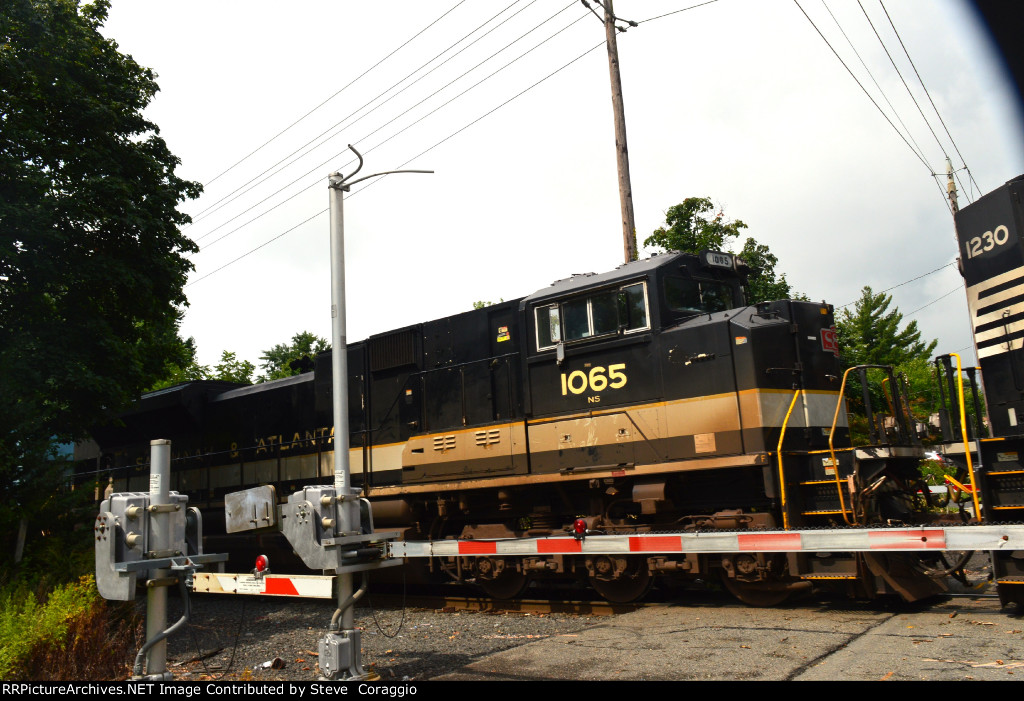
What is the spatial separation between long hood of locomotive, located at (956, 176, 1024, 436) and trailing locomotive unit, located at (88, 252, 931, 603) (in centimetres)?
119

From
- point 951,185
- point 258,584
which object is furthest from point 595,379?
point 951,185

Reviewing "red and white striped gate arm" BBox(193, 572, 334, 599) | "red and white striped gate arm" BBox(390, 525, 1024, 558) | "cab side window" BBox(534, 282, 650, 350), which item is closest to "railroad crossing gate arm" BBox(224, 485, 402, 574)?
"red and white striped gate arm" BBox(193, 572, 334, 599)

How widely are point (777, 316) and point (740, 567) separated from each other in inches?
115

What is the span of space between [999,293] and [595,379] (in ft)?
14.5

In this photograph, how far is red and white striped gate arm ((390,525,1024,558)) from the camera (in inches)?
247

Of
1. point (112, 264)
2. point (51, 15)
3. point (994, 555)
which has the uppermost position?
point (51, 15)

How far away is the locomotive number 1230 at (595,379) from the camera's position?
30.6ft

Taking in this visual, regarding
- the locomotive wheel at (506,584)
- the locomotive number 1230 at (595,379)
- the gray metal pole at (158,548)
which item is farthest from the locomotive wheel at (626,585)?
the gray metal pole at (158,548)

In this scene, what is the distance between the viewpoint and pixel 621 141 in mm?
15086

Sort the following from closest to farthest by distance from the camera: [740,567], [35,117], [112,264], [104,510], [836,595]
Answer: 1. [104,510]
2. [740,567]
3. [836,595]
4. [35,117]
5. [112,264]

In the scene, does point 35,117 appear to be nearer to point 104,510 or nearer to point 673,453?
point 104,510

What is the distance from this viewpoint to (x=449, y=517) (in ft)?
36.5

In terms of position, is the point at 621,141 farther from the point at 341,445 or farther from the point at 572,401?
the point at 341,445

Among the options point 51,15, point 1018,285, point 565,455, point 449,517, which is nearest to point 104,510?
point 565,455
